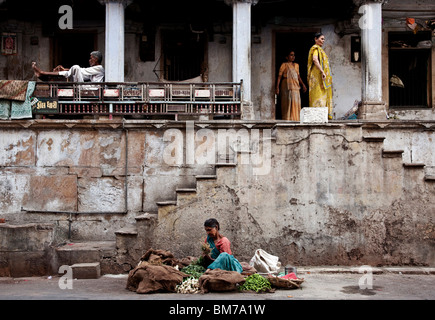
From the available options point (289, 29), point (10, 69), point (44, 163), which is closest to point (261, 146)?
point (44, 163)

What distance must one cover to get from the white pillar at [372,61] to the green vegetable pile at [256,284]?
5.96 m

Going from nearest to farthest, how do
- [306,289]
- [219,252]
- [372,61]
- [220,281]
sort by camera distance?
[220,281], [306,289], [219,252], [372,61]

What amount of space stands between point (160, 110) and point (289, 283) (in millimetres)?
5105

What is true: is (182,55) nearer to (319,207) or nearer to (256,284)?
(319,207)

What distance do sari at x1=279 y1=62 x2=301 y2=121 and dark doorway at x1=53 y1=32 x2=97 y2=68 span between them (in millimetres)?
5679

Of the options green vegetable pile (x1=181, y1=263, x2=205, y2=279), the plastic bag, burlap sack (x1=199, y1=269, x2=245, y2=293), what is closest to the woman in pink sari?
the plastic bag

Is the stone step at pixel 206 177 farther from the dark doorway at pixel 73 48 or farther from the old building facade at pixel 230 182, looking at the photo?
the dark doorway at pixel 73 48

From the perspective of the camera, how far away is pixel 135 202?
10.4m

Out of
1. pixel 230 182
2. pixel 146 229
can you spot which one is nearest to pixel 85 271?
pixel 146 229

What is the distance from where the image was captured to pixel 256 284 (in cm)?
764

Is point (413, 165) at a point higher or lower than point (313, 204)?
higher

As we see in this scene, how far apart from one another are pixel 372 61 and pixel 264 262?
6.41 m

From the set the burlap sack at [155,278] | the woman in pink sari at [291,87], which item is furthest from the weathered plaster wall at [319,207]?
the woman in pink sari at [291,87]

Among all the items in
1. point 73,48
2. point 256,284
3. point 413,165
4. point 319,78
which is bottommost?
point 256,284
